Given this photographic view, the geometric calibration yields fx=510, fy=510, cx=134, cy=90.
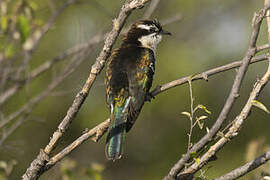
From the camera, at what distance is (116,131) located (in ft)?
16.4

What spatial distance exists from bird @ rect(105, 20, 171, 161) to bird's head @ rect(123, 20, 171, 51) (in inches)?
8.2

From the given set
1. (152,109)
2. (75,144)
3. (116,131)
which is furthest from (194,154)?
(152,109)

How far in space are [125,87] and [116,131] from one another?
667 mm

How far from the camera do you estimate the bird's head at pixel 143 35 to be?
21.4 ft

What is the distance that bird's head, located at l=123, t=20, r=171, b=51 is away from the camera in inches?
256

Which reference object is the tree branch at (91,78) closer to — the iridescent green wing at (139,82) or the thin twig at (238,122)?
the thin twig at (238,122)

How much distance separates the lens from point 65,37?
10812 millimetres

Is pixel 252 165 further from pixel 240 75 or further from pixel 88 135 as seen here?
pixel 88 135

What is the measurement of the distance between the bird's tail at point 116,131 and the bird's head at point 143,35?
133 cm

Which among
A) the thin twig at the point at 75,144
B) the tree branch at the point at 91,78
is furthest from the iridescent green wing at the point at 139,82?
the tree branch at the point at 91,78

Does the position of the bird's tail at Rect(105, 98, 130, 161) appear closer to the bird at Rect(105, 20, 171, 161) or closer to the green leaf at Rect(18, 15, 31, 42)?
the bird at Rect(105, 20, 171, 161)

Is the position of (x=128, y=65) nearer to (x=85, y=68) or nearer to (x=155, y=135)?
(x=85, y=68)

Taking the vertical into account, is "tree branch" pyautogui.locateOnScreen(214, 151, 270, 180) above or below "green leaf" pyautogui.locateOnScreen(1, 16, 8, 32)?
below

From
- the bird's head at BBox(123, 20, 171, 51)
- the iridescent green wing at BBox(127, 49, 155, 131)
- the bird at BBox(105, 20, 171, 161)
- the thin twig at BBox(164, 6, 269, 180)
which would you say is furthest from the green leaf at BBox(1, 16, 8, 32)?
the thin twig at BBox(164, 6, 269, 180)
